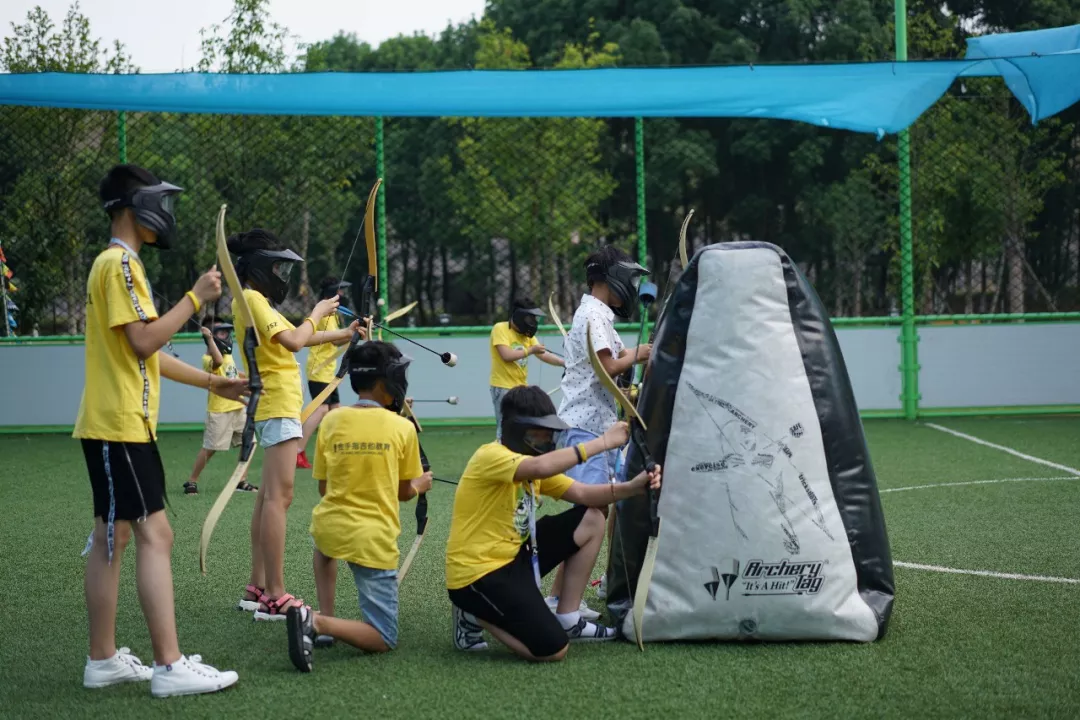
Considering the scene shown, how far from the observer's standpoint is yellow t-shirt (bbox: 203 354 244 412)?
9.91 meters

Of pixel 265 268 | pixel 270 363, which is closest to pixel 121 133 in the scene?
pixel 265 268

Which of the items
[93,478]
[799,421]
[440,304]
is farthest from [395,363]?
[440,304]

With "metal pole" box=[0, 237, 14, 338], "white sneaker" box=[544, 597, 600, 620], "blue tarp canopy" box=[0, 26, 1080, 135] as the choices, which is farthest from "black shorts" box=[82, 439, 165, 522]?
"metal pole" box=[0, 237, 14, 338]

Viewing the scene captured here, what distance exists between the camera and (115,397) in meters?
4.13

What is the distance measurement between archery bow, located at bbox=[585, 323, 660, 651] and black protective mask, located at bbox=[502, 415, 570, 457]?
0.85ft

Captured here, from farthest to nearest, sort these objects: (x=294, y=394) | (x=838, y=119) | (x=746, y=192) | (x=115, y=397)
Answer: (x=746, y=192) → (x=838, y=119) → (x=294, y=394) → (x=115, y=397)

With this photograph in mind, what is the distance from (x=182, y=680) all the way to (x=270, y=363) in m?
1.64

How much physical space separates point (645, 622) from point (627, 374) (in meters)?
1.60

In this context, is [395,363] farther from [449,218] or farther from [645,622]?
[449,218]

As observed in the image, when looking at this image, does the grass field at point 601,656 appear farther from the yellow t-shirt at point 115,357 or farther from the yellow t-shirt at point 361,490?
the yellow t-shirt at point 115,357

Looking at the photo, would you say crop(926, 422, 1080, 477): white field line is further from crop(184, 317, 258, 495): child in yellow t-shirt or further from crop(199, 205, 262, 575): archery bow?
crop(199, 205, 262, 575): archery bow

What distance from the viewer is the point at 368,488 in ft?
15.4

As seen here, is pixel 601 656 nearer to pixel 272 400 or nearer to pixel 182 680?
pixel 182 680

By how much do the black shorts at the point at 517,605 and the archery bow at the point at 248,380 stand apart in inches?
38.5
